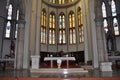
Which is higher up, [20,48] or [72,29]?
[72,29]

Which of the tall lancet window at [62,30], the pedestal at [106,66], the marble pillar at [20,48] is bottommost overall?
the pedestal at [106,66]

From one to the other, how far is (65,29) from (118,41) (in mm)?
8655

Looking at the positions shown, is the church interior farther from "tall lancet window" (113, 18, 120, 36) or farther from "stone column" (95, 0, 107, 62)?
"stone column" (95, 0, 107, 62)

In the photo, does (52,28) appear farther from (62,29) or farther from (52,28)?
(62,29)

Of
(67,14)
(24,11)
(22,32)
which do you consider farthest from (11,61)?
(67,14)

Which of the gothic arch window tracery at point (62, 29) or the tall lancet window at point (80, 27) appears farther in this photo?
the gothic arch window tracery at point (62, 29)

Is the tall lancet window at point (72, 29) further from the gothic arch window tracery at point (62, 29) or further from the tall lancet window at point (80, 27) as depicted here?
the tall lancet window at point (80, 27)

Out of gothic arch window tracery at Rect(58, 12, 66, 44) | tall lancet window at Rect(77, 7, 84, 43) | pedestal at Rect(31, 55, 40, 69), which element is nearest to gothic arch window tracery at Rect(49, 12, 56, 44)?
gothic arch window tracery at Rect(58, 12, 66, 44)

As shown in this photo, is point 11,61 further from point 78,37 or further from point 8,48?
point 78,37

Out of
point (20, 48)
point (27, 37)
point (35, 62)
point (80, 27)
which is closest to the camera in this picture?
point (35, 62)

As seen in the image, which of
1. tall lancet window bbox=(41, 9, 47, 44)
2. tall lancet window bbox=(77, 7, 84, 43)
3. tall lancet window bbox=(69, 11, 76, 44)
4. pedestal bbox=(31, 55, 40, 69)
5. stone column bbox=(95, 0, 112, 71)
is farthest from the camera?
tall lancet window bbox=(69, 11, 76, 44)

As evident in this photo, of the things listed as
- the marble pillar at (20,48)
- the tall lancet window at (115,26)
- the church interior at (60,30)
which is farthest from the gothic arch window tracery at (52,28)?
the marble pillar at (20,48)

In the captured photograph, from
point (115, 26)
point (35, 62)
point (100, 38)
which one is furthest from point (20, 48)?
point (115, 26)

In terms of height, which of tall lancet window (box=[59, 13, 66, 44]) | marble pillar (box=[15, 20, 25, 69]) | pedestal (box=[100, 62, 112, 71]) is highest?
tall lancet window (box=[59, 13, 66, 44])
